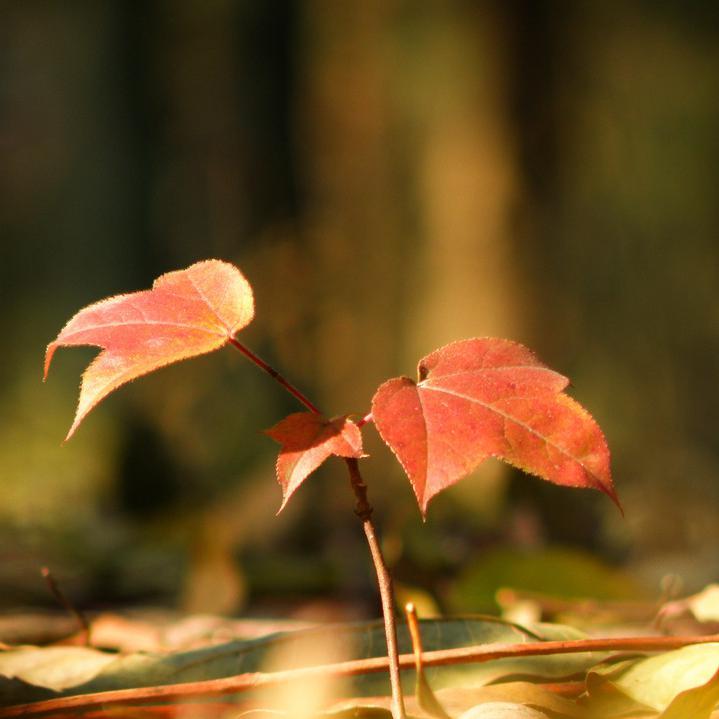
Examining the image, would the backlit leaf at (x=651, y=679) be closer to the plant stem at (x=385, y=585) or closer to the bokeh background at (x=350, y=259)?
the plant stem at (x=385, y=585)

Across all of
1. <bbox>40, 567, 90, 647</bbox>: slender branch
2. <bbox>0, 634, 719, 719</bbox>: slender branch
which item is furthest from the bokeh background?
<bbox>0, 634, 719, 719</bbox>: slender branch

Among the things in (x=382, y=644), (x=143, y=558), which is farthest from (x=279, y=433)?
(x=143, y=558)

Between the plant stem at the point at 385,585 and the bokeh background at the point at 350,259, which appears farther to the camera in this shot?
the bokeh background at the point at 350,259

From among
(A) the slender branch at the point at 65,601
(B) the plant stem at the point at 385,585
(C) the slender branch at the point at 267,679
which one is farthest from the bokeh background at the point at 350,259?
(B) the plant stem at the point at 385,585

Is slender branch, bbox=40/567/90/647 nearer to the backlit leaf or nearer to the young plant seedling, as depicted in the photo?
the young plant seedling

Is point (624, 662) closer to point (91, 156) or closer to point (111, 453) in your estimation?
point (111, 453)

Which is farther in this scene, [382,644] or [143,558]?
[143,558]

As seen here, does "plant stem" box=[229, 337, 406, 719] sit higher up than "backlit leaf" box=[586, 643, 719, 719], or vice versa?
"plant stem" box=[229, 337, 406, 719]
